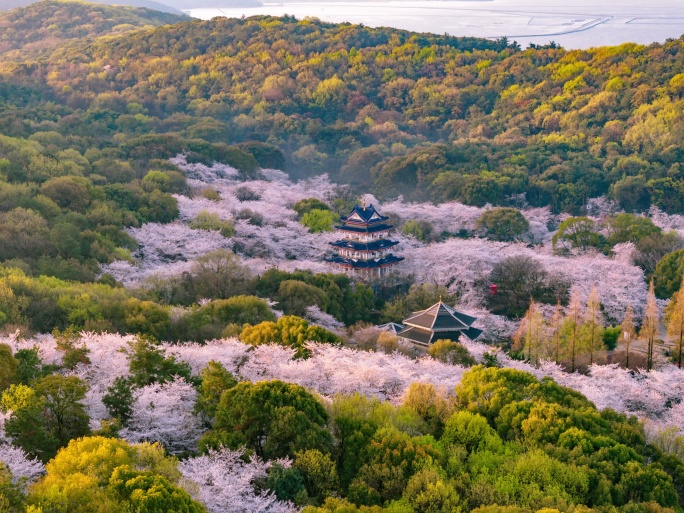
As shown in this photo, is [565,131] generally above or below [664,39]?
below

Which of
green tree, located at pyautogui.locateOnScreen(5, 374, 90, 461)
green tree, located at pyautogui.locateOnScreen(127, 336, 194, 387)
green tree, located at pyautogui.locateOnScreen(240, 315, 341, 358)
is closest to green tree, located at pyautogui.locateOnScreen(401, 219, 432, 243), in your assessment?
green tree, located at pyautogui.locateOnScreen(240, 315, 341, 358)

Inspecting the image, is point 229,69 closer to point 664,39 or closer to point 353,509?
point 664,39

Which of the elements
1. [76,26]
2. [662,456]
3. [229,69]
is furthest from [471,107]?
[662,456]

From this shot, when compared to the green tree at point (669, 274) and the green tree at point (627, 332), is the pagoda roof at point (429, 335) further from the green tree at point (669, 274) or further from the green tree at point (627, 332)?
the green tree at point (669, 274)

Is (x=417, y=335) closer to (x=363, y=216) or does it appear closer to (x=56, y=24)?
(x=363, y=216)

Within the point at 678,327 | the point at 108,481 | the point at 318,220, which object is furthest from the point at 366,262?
the point at 108,481
